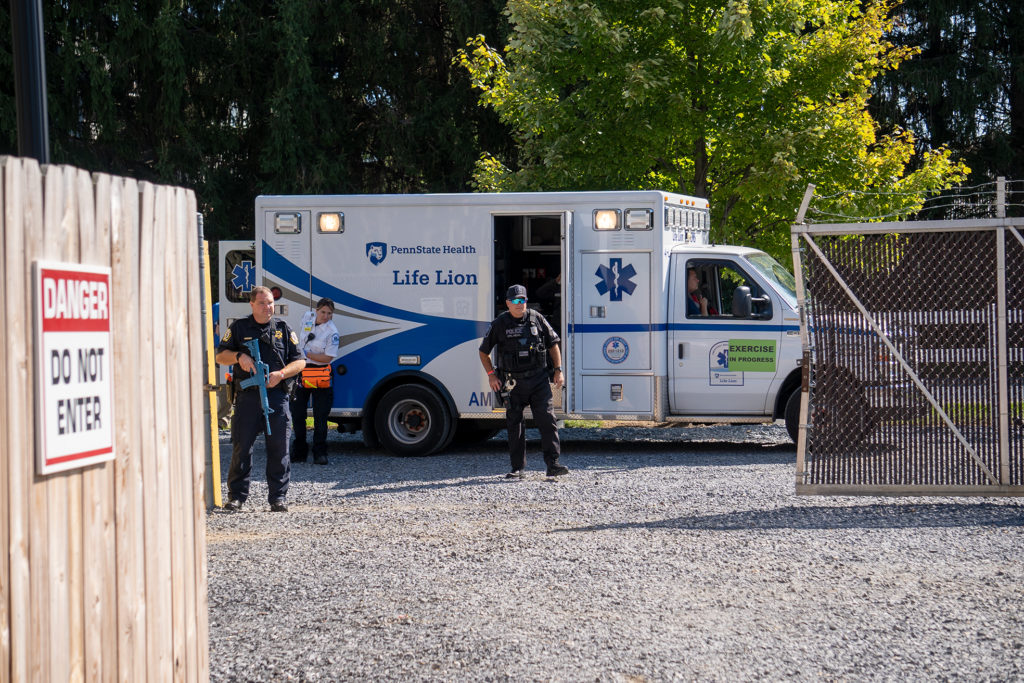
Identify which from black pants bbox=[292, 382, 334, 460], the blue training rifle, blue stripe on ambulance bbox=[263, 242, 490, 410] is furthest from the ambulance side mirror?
the blue training rifle

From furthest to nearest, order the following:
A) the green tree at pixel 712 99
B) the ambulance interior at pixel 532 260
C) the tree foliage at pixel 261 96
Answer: the tree foliage at pixel 261 96 < the green tree at pixel 712 99 < the ambulance interior at pixel 532 260

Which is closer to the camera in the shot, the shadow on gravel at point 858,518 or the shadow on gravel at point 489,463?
the shadow on gravel at point 858,518

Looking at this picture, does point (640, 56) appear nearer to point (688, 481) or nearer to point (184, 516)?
point (688, 481)

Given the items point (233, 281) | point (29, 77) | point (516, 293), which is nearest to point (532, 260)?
point (516, 293)

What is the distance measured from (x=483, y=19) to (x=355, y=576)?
17711 millimetres

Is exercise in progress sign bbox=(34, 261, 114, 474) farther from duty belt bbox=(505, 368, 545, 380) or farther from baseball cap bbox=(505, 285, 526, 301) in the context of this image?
duty belt bbox=(505, 368, 545, 380)

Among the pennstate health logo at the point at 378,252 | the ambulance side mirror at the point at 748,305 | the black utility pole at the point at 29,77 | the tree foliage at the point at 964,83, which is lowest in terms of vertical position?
the ambulance side mirror at the point at 748,305

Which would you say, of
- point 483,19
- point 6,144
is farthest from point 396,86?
point 6,144

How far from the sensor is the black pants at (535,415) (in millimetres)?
10883

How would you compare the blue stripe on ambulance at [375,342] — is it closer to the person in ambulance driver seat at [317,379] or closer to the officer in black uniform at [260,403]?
the person in ambulance driver seat at [317,379]

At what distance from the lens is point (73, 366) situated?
3.04 meters

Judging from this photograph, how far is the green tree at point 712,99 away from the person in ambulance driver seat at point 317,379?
523 cm

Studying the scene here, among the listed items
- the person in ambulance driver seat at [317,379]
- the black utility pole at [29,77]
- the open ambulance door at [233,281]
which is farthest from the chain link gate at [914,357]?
the open ambulance door at [233,281]

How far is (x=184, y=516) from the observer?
3.81 meters
